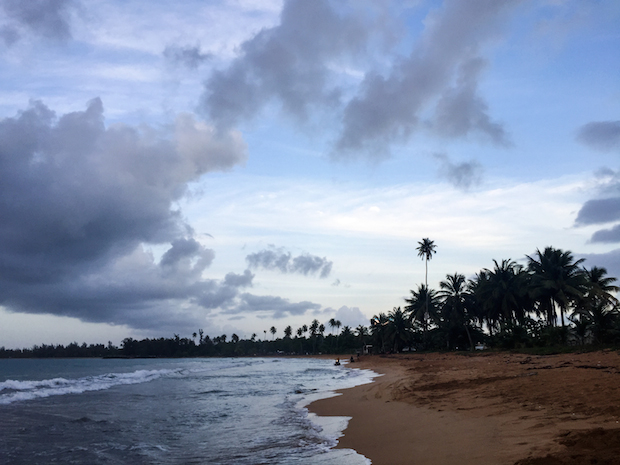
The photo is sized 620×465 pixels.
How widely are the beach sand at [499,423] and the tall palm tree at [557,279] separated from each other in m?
31.4

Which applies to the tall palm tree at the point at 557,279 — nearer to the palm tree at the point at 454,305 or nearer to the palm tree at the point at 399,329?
the palm tree at the point at 454,305

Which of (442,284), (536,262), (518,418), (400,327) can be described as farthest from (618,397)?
(400,327)

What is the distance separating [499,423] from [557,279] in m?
39.6

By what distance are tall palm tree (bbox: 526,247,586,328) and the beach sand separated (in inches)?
1234

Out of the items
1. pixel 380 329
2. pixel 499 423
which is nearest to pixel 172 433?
pixel 499 423

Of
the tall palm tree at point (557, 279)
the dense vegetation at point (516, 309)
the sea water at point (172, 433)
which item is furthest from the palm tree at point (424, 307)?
the sea water at point (172, 433)

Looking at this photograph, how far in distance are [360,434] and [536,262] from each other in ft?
135

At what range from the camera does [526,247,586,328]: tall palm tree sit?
41188 mm

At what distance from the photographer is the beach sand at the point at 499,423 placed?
20.2 ft

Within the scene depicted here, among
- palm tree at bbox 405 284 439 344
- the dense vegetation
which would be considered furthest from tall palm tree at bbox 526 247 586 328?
palm tree at bbox 405 284 439 344

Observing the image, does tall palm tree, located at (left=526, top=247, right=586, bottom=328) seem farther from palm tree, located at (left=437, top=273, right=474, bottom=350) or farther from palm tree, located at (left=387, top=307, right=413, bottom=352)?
palm tree, located at (left=387, top=307, right=413, bottom=352)

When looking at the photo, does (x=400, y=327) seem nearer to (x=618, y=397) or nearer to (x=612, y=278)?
(x=612, y=278)

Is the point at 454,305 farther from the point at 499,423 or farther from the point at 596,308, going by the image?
the point at 499,423

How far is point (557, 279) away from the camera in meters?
42.3
